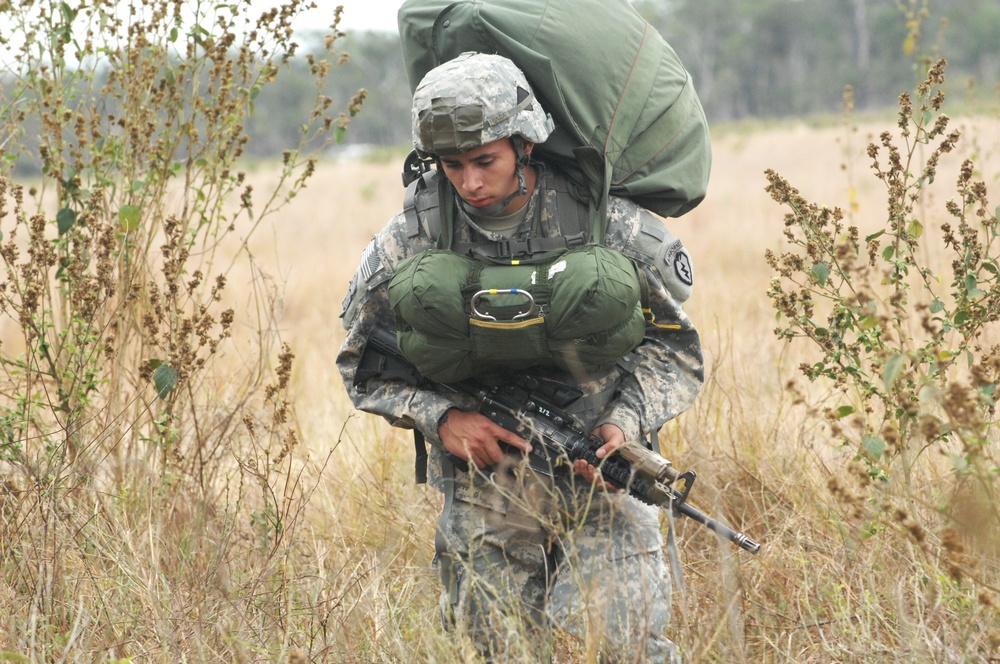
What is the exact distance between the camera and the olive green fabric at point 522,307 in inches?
96.3

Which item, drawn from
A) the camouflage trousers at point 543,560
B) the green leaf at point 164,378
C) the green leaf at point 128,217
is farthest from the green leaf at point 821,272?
the green leaf at point 128,217

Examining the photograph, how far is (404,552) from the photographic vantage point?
12.3ft

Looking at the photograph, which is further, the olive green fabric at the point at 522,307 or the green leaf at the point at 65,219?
the green leaf at the point at 65,219

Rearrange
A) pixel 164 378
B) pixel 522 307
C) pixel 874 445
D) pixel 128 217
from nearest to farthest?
pixel 522 307
pixel 874 445
pixel 164 378
pixel 128 217

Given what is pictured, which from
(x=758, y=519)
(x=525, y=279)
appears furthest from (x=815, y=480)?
(x=525, y=279)

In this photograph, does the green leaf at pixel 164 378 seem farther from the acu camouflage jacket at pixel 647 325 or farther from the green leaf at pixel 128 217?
the acu camouflage jacket at pixel 647 325

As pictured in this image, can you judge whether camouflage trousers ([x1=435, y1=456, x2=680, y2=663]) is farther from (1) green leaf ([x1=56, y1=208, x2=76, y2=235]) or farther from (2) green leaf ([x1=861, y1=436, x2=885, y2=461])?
(1) green leaf ([x1=56, y1=208, x2=76, y2=235])

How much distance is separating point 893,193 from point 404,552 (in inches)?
77.4

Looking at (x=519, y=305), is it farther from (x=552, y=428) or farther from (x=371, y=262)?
(x=371, y=262)

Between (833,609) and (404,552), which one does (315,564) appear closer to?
(404,552)

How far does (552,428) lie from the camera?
9.00 feet

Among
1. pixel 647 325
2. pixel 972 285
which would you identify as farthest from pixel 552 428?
pixel 972 285

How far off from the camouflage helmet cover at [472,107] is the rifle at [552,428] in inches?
22.5

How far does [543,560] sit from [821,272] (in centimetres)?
104
